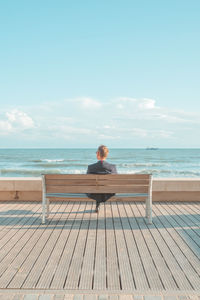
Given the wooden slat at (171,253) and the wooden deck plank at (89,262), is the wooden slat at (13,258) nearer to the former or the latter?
the wooden deck plank at (89,262)

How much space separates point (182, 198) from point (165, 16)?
23.0 ft

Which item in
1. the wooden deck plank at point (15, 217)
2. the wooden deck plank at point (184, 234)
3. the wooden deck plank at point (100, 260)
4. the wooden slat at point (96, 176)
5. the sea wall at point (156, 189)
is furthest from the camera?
the sea wall at point (156, 189)

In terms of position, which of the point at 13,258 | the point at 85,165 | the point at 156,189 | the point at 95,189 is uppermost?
the point at 95,189

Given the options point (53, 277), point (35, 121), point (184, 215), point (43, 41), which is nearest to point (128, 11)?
point (43, 41)

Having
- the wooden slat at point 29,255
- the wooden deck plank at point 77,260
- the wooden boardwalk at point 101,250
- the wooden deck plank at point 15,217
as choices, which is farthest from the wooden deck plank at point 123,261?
the wooden deck plank at point 15,217

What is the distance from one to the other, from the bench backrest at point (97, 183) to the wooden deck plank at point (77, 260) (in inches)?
20.1

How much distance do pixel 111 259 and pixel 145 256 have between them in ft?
1.18

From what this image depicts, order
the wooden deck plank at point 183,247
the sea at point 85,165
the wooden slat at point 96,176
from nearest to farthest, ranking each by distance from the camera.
Result: the wooden deck plank at point 183,247 < the wooden slat at point 96,176 < the sea at point 85,165

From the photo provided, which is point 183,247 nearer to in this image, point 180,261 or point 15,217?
point 180,261

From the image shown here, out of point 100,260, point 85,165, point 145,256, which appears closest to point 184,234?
point 145,256

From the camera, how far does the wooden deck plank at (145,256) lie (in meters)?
2.39

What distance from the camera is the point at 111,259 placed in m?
2.86

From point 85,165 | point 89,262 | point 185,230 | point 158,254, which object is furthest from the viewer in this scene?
point 85,165

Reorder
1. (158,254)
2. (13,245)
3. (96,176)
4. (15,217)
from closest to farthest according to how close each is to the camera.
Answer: (158,254) < (13,245) < (96,176) < (15,217)
